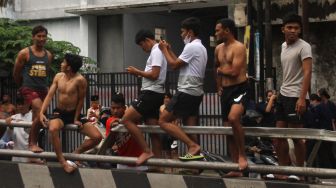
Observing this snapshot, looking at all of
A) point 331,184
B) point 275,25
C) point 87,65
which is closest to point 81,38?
point 87,65

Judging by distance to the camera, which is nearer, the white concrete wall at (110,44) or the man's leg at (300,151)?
the man's leg at (300,151)

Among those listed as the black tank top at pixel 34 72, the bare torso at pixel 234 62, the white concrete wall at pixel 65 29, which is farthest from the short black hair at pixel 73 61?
the white concrete wall at pixel 65 29

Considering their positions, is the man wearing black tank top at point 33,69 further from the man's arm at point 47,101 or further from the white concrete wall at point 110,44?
the white concrete wall at point 110,44

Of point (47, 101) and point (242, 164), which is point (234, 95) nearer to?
point (242, 164)

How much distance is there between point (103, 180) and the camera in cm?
590

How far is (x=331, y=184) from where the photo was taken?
4914 mm

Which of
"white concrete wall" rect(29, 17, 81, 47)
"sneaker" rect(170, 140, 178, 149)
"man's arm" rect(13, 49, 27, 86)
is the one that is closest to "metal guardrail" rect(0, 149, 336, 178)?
"sneaker" rect(170, 140, 178, 149)

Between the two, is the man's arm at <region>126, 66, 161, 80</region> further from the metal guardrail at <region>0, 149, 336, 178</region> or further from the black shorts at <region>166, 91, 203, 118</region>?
the metal guardrail at <region>0, 149, 336, 178</region>

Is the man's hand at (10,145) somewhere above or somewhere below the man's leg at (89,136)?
below

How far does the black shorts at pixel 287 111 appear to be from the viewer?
6.05m

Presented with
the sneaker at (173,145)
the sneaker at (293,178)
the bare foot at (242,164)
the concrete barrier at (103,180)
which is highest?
the bare foot at (242,164)

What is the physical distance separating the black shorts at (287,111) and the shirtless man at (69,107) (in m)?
2.02

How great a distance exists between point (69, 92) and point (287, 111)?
2521 mm

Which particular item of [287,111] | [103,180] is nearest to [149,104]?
[103,180]
